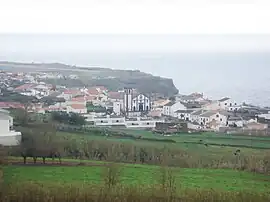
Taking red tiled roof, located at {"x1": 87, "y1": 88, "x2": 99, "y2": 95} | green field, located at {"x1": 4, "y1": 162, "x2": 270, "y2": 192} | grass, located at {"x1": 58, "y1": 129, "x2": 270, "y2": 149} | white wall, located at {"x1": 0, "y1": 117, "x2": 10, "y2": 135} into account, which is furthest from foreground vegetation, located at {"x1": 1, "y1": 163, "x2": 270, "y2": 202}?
red tiled roof, located at {"x1": 87, "y1": 88, "x2": 99, "y2": 95}

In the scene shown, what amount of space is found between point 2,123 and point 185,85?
1.83m

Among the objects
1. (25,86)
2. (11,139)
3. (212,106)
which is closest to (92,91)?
(25,86)

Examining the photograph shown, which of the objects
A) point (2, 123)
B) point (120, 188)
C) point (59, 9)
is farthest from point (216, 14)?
point (2, 123)

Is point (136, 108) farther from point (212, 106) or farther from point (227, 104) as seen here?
point (227, 104)

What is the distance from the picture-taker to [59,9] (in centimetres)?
609

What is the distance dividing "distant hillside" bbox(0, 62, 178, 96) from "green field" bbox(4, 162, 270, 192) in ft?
2.70

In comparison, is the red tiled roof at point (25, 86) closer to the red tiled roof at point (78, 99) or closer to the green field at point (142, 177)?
the red tiled roof at point (78, 99)

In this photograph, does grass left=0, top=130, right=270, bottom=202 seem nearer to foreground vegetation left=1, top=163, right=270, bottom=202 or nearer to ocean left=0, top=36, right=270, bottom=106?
foreground vegetation left=1, top=163, right=270, bottom=202

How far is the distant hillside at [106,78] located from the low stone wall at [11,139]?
63 centimetres

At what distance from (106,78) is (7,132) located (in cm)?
111

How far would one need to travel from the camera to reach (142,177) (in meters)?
5.90

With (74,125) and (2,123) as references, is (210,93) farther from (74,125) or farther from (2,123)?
(2,123)

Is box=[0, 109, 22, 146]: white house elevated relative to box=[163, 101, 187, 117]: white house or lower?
lower

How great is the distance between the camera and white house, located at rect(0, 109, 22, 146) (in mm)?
6109
